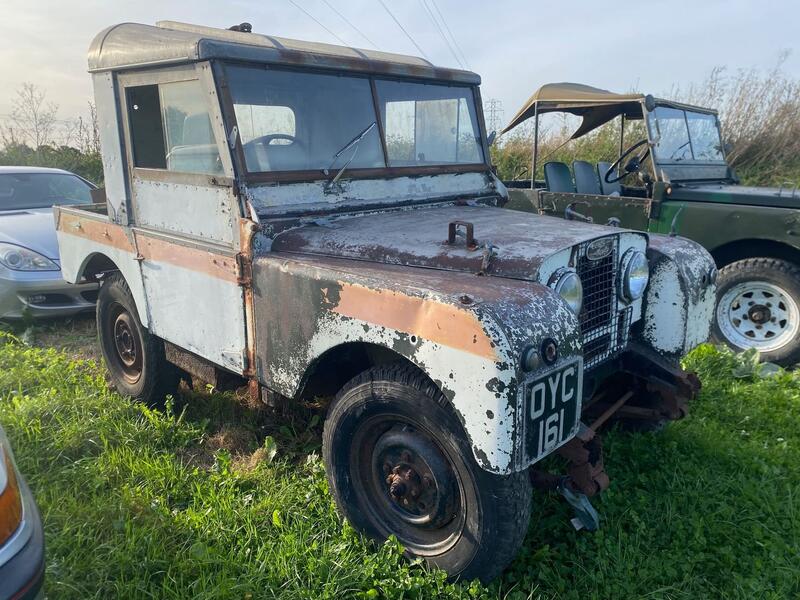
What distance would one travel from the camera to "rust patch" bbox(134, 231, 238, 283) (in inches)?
113

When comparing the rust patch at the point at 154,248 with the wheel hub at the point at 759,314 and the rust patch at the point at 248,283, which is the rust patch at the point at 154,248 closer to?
the rust patch at the point at 248,283

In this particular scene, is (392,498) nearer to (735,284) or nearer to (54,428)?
(54,428)

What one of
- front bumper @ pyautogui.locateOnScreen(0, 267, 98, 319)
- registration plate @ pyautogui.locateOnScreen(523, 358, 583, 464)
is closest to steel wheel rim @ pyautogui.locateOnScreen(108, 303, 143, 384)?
front bumper @ pyautogui.locateOnScreen(0, 267, 98, 319)

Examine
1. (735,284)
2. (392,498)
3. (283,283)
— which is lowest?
(392,498)

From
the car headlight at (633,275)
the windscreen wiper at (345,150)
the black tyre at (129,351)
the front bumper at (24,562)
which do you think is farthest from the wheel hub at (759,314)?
the front bumper at (24,562)

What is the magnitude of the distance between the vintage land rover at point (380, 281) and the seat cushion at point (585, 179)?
218 cm

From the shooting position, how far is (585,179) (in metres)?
5.77

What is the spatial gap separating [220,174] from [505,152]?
30.6ft

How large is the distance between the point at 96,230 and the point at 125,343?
0.75 meters

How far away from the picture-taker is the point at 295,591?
2.32m

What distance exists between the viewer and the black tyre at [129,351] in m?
3.74

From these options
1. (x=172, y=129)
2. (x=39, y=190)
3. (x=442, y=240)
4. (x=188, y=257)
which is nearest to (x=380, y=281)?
(x=442, y=240)

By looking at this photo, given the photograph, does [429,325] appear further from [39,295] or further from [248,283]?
[39,295]

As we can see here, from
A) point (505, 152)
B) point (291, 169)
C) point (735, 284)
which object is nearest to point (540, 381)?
point (291, 169)
